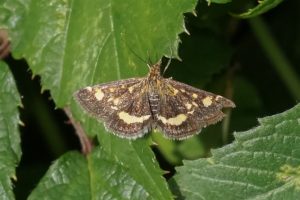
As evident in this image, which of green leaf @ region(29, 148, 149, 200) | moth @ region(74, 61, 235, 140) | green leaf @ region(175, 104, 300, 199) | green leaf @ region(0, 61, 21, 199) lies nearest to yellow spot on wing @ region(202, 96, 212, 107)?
moth @ region(74, 61, 235, 140)

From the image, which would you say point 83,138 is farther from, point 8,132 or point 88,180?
point 8,132

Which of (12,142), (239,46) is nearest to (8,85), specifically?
(12,142)

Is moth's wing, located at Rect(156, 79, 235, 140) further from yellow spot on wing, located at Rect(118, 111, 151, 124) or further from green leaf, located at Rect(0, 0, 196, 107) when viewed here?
green leaf, located at Rect(0, 0, 196, 107)

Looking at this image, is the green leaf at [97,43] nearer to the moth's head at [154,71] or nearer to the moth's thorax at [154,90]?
the moth's head at [154,71]

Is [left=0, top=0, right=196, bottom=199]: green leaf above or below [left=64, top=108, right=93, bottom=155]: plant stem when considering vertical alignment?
above

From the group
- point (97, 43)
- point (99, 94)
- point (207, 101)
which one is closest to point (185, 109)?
point (207, 101)

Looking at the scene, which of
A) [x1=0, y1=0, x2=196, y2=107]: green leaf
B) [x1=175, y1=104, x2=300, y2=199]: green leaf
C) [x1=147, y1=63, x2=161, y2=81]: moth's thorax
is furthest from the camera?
[x1=147, y1=63, x2=161, y2=81]: moth's thorax

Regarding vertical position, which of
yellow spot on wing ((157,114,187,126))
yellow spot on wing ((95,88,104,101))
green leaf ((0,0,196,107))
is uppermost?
green leaf ((0,0,196,107))

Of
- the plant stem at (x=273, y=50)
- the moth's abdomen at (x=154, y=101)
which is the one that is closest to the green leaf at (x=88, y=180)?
the moth's abdomen at (x=154, y=101)
